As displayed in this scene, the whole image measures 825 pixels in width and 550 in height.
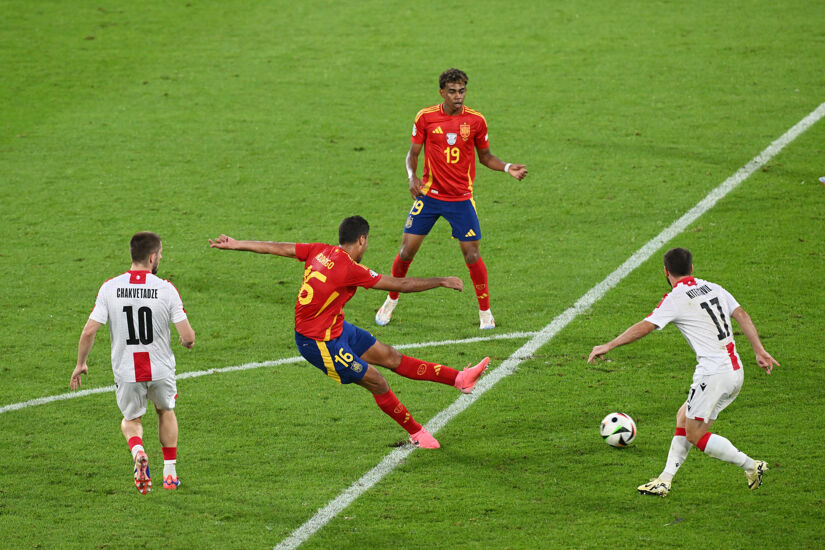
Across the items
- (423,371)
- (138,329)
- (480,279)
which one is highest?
(480,279)

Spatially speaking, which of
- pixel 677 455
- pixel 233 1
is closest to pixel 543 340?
pixel 677 455

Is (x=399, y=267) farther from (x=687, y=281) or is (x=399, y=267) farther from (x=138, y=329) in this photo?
(x=687, y=281)

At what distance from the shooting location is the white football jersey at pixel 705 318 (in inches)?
272

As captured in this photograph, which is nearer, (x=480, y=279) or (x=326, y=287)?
(x=326, y=287)

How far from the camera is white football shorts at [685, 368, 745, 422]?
6891mm

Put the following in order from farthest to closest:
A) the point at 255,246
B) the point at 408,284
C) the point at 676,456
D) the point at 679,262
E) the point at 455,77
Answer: the point at 455,77 < the point at 255,246 < the point at 408,284 < the point at 676,456 < the point at 679,262

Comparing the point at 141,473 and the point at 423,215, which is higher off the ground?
the point at 423,215

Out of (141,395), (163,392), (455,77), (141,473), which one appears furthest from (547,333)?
(141,473)

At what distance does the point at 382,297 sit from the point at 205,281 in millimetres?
2101

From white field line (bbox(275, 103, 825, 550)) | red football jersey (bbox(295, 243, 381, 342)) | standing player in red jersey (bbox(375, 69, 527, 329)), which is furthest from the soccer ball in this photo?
standing player in red jersey (bbox(375, 69, 527, 329))

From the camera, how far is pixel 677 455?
713 cm

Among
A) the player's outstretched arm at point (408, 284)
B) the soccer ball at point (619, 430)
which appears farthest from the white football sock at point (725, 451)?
the player's outstretched arm at point (408, 284)

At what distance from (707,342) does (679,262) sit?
0.60 meters

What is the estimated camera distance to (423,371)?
8.10m
